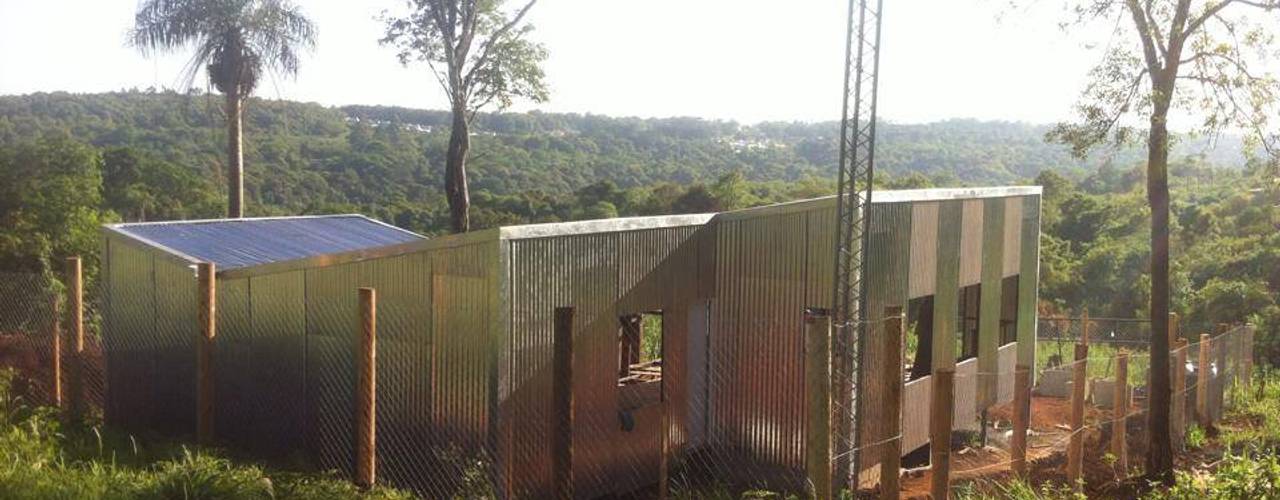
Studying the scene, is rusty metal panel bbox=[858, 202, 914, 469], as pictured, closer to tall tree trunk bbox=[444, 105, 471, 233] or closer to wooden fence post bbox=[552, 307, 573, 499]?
wooden fence post bbox=[552, 307, 573, 499]

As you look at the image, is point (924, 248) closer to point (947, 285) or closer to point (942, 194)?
point (942, 194)

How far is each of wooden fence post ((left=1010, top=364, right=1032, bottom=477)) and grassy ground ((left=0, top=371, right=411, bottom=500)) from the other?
563 cm

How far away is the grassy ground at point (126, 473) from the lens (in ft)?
26.2

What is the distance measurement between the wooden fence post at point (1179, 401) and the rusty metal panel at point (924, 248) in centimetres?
303

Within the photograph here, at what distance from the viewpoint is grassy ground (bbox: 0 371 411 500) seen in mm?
7984

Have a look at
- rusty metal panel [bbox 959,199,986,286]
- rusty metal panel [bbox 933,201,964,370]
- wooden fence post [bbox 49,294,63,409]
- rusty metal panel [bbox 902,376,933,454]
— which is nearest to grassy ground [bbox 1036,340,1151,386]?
rusty metal panel [bbox 959,199,986,286]

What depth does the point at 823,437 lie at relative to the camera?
684 cm

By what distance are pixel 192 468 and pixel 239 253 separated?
4585mm

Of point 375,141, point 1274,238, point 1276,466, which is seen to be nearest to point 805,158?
point 375,141

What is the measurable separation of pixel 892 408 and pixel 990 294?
901 centimetres

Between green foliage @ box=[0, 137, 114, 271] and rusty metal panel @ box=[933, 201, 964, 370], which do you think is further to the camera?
green foliage @ box=[0, 137, 114, 271]

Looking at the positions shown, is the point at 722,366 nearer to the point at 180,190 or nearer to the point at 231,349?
the point at 231,349

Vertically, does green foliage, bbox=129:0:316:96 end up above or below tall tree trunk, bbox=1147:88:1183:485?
above

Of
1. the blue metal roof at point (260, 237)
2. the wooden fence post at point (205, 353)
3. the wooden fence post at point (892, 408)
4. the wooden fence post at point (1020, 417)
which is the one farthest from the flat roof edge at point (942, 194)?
the wooden fence post at point (205, 353)
